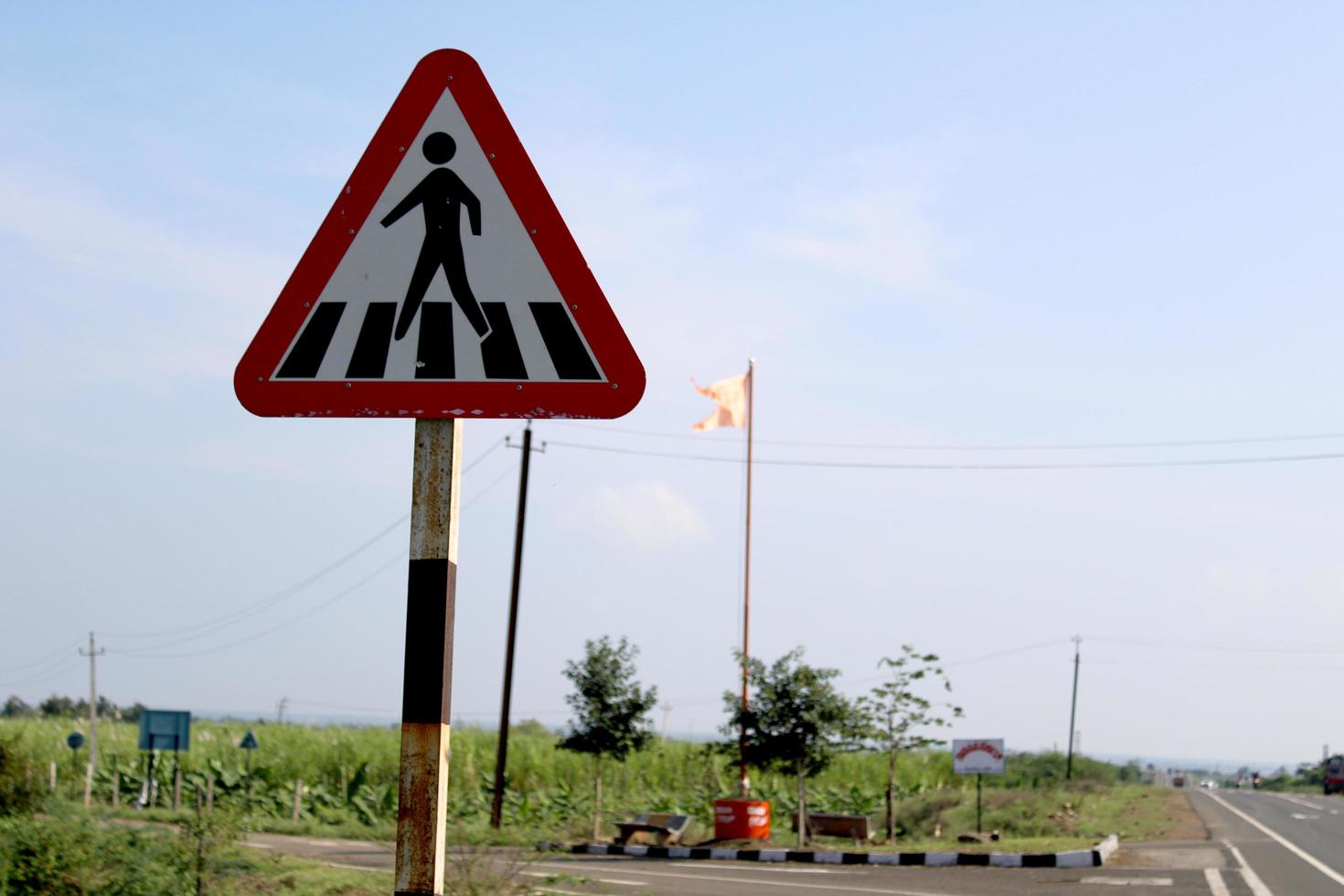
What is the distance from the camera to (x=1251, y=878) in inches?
635

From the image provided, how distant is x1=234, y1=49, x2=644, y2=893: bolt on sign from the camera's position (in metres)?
2.60

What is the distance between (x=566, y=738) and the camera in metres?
29.4

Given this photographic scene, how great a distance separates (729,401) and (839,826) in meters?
10.1

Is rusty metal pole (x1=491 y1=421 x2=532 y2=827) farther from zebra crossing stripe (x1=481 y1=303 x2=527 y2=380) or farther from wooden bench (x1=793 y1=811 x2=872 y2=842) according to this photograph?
zebra crossing stripe (x1=481 y1=303 x2=527 y2=380)

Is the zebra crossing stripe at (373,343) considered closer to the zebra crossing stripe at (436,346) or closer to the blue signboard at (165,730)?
the zebra crossing stripe at (436,346)

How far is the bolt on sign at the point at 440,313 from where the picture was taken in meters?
2.60

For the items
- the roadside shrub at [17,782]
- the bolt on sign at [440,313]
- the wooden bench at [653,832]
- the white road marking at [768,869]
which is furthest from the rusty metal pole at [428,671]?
the wooden bench at [653,832]

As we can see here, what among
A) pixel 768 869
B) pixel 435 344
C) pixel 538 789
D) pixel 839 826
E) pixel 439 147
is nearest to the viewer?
pixel 435 344

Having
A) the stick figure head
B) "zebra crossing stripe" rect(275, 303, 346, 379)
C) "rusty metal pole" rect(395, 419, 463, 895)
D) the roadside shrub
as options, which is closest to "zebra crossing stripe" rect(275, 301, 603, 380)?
"zebra crossing stripe" rect(275, 303, 346, 379)

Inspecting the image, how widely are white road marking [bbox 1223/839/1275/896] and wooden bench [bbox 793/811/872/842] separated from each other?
786cm

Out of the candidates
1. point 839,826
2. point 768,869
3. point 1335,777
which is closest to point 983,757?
point 839,826

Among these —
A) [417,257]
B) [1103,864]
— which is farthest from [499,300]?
[1103,864]

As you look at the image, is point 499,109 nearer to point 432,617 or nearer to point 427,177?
point 427,177

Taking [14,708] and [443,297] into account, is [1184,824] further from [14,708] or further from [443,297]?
[14,708]
